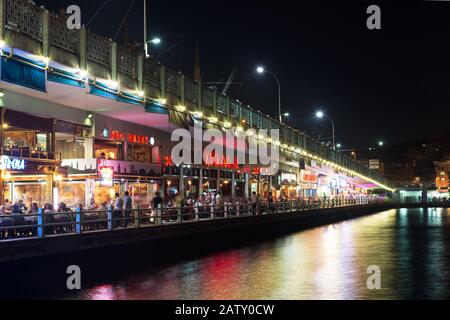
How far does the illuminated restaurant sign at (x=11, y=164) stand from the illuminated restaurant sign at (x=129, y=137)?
7318mm

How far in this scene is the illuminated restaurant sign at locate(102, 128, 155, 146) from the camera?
29.4 metres

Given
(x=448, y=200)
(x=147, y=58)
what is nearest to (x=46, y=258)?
(x=147, y=58)

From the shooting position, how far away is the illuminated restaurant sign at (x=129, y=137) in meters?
29.4

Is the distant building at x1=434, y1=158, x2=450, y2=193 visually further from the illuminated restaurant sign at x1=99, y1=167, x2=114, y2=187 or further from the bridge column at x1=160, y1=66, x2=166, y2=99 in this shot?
the illuminated restaurant sign at x1=99, y1=167, x2=114, y2=187

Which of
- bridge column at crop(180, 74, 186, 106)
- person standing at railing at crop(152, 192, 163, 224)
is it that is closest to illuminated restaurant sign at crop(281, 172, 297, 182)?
bridge column at crop(180, 74, 186, 106)

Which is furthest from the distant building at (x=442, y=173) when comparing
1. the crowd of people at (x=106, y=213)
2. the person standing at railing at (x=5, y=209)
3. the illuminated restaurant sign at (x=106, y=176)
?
the person standing at railing at (x=5, y=209)

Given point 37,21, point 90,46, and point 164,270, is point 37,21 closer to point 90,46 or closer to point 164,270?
point 90,46

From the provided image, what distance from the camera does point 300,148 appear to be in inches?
2219

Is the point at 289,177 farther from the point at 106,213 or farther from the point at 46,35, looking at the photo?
the point at 46,35

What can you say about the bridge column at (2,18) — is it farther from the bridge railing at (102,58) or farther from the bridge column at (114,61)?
the bridge column at (114,61)

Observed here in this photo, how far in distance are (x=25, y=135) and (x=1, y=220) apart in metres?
7.21

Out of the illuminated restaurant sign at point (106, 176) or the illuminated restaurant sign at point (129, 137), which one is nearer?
the illuminated restaurant sign at point (106, 176)

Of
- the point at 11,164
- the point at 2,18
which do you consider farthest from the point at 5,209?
the point at 2,18

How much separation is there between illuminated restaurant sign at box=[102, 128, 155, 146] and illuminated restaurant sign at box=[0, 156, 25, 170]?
7318 millimetres
